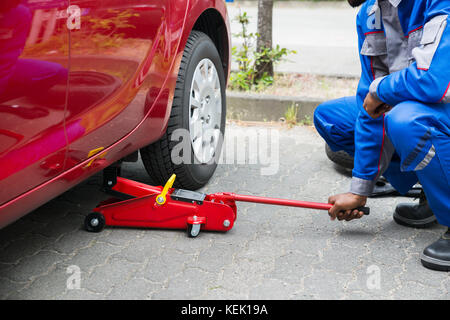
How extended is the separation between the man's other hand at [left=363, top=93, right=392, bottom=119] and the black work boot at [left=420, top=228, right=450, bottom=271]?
587mm

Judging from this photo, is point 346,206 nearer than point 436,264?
No

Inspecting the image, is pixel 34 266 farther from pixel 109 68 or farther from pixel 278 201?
pixel 278 201

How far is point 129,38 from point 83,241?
2.97ft

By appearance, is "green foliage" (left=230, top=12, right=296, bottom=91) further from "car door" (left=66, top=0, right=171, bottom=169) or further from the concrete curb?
"car door" (left=66, top=0, right=171, bottom=169)

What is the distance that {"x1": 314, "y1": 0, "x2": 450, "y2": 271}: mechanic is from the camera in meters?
1.96

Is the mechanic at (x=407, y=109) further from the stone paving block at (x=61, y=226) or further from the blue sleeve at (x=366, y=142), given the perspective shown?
the stone paving block at (x=61, y=226)

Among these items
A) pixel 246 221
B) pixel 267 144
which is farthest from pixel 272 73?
pixel 246 221

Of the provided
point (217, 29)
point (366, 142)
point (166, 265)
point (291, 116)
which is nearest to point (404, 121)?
point (366, 142)

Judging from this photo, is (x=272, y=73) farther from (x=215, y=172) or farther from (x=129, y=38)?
(x=129, y=38)

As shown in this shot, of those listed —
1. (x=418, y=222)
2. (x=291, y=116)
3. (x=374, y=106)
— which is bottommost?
(x=291, y=116)

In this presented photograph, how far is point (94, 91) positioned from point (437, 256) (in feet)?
4.87

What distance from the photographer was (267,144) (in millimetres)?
3758

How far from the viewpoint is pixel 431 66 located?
1934 millimetres

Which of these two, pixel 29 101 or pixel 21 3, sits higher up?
pixel 21 3
